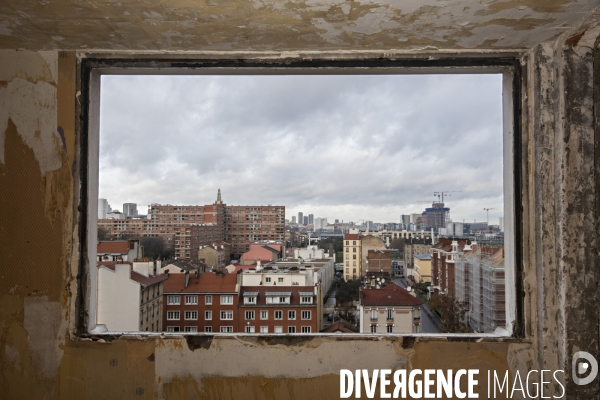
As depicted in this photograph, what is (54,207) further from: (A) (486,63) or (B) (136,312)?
(A) (486,63)

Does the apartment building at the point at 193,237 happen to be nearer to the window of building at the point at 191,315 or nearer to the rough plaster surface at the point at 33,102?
the window of building at the point at 191,315

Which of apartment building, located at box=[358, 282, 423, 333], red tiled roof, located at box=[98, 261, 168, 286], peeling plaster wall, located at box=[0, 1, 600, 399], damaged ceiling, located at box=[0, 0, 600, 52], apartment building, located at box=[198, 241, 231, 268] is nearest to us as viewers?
damaged ceiling, located at box=[0, 0, 600, 52]

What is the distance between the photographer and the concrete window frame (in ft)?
6.43

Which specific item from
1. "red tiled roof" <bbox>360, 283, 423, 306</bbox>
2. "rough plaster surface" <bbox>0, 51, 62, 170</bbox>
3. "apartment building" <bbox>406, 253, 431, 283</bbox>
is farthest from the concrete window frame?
"apartment building" <bbox>406, 253, 431, 283</bbox>

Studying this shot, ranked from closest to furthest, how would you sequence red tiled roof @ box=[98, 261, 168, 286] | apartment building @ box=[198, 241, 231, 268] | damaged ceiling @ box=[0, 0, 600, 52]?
damaged ceiling @ box=[0, 0, 600, 52] < red tiled roof @ box=[98, 261, 168, 286] < apartment building @ box=[198, 241, 231, 268]

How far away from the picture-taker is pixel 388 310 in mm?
2125

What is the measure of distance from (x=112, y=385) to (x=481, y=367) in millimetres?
1968

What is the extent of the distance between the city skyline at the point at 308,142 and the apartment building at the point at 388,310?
45cm

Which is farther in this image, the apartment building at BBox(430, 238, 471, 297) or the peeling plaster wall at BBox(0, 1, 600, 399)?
the apartment building at BBox(430, 238, 471, 297)

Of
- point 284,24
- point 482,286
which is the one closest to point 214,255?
point 284,24

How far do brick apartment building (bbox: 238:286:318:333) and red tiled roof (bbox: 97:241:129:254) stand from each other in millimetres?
773

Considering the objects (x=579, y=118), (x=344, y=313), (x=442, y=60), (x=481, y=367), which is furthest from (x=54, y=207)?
(x=579, y=118)

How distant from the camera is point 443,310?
2205 mm

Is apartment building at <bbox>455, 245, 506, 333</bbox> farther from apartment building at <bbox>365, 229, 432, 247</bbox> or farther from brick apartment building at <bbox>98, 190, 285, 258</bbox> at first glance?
brick apartment building at <bbox>98, 190, 285, 258</bbox>
